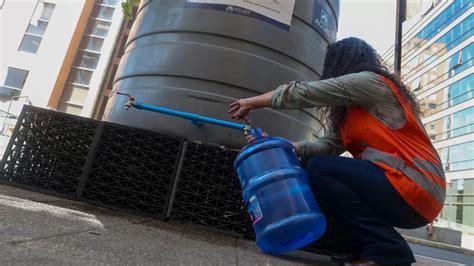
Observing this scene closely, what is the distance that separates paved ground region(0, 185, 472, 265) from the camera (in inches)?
54.1

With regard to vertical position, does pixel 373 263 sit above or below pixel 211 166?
below

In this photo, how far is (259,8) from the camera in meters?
2.78

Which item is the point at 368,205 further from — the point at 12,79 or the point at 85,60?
the point at 85,60

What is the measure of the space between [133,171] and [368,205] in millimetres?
1343

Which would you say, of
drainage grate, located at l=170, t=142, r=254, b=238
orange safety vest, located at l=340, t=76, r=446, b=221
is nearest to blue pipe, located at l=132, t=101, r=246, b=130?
drainage grate, located at l=170, t=142, r=254, b=238

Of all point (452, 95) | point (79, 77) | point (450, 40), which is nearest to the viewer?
point (79, 77)

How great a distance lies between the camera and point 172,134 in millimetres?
2572

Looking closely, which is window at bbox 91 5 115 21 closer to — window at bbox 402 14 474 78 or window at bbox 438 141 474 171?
window at bbox 402 14 474 78

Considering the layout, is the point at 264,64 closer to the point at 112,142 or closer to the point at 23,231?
the point at 112,142

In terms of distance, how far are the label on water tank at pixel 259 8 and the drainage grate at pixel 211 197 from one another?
3.35ft

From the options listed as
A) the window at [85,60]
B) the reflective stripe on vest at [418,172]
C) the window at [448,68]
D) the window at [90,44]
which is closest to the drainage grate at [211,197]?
the reflective stripe on vest at [418,172]

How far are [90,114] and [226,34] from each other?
26.4 metres

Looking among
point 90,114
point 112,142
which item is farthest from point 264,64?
point 90,114

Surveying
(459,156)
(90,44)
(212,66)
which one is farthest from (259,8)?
(459,156)
